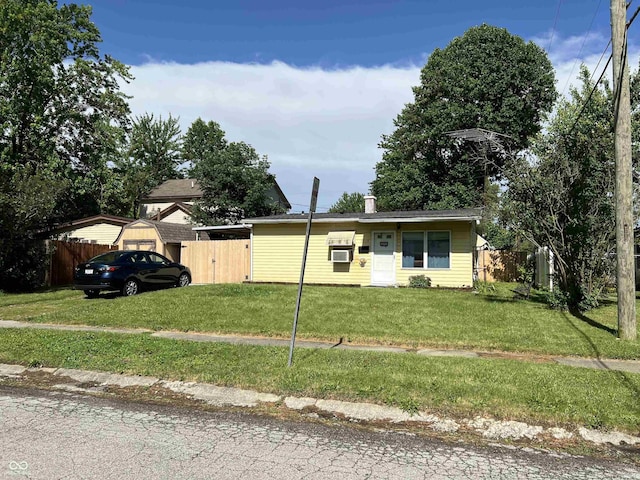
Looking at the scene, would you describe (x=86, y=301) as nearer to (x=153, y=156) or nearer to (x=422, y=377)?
(x=422, y=377)

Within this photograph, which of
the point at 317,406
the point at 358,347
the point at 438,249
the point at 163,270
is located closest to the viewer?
the point at 317,406

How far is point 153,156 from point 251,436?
53049 mm

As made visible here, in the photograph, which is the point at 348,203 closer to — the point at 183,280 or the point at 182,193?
the point at 182,193

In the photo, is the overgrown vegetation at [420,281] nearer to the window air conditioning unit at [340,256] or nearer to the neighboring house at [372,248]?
the neighboring house at [372,248]

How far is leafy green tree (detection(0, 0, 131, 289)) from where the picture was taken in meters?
24.9

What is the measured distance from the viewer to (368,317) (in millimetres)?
10750

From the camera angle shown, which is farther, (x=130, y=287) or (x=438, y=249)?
(x=438, y=249)

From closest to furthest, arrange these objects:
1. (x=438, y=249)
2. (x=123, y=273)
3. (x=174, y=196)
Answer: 1. (x=123, y=273)
2. (x=438, y=249)
3. (x=174, y=196)

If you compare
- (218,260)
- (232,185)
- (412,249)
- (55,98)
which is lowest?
(218,260)

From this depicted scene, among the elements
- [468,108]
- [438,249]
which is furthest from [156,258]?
[468,108]

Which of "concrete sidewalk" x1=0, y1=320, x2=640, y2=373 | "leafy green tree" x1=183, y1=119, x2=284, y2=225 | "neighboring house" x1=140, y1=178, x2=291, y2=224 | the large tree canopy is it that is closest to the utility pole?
"concrete sidewalk" x1=0, y1=320, x2=640, y2=373

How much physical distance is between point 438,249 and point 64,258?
15.9 metres

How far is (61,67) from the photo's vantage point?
27.5 m

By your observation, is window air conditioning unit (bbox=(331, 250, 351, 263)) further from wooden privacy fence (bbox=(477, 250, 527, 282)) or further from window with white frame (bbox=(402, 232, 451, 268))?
wooden privacy fence (bbox=(477, 250, 527, 282))
